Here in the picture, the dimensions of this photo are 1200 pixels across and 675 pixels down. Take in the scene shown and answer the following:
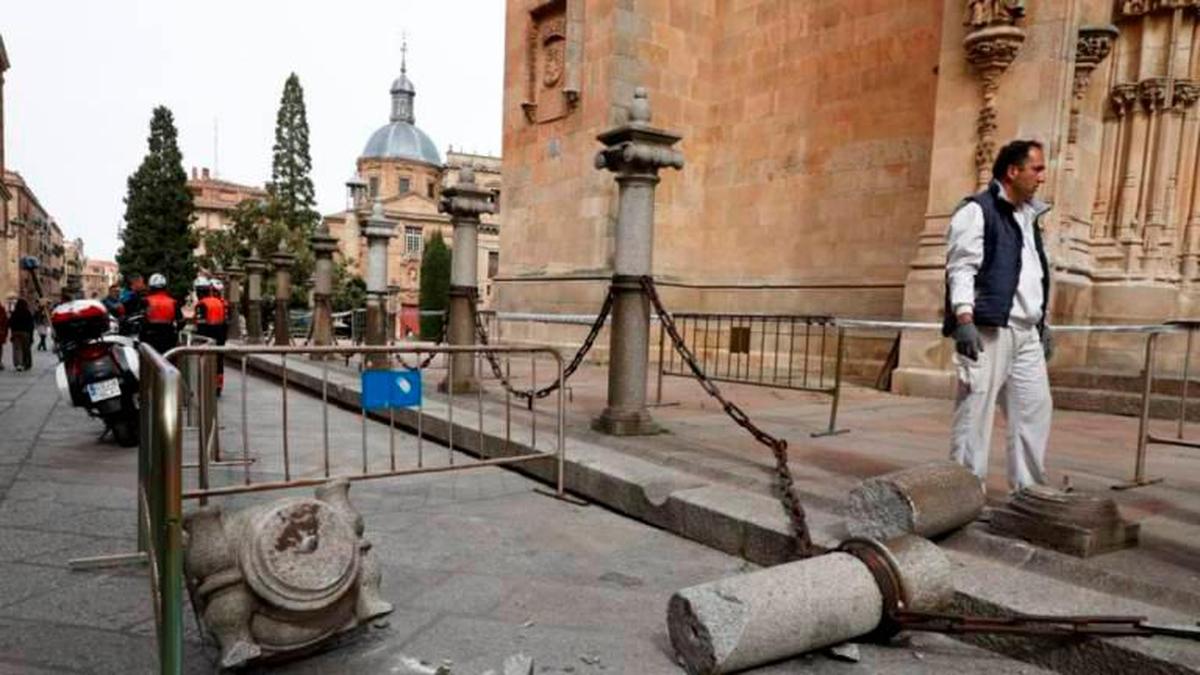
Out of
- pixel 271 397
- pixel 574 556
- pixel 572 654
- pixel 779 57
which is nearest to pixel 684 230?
pixel 779 57

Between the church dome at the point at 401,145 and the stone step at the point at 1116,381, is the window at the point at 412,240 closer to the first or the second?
the church dome at the point at 401,145

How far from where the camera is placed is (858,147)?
1002 centimetres

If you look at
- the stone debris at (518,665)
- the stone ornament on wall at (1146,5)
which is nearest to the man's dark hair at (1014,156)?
the stone debris at (518,665)

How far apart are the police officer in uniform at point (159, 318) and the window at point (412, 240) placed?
57.5 m

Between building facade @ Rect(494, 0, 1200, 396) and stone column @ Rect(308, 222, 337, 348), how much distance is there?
325 centimetres

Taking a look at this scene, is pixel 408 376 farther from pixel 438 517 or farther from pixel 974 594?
pixel 974 594

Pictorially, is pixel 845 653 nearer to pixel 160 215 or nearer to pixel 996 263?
pixel 996 263

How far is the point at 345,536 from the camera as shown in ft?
7.68

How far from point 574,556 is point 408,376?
165 cm

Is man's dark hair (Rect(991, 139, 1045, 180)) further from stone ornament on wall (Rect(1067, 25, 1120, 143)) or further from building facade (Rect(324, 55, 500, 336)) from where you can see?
building facade (Rect(324, 55, 500, 336))

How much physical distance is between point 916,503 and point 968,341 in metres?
0.88

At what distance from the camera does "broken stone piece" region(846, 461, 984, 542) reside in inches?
115

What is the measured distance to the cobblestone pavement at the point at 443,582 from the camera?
238cm

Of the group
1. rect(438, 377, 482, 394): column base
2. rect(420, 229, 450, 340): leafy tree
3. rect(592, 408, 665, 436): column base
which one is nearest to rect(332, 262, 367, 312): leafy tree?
rect(420, 229, 450, 340): leafy tree
